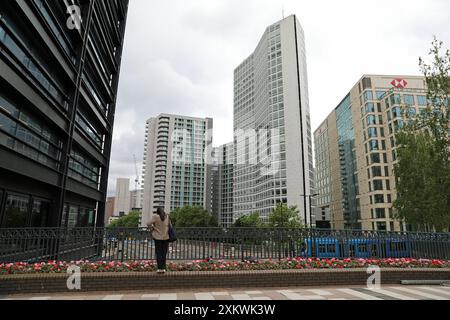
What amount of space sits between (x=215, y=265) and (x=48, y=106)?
12019 millimetres

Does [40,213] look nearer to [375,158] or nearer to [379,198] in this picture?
[379,198]

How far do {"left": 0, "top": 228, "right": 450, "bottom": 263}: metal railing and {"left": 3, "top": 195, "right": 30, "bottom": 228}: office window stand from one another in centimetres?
276

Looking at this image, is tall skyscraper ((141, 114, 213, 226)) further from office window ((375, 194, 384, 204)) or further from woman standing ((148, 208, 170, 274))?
woman standing ((148, 208, 170, 274))

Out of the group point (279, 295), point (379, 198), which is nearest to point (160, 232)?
point (279, 295)

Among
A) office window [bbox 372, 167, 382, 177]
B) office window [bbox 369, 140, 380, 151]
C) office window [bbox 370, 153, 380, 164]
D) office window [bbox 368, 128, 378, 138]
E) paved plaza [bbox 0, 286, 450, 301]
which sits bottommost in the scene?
paved plaza [bbox 0, 286, 450, 301]

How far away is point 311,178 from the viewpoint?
314ft

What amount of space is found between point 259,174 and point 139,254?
95131 mm

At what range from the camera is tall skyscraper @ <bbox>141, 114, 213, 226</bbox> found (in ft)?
499

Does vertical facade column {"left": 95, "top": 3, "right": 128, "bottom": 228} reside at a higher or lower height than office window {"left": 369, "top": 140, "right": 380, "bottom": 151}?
lower

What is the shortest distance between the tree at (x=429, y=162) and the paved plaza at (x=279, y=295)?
52.6ft

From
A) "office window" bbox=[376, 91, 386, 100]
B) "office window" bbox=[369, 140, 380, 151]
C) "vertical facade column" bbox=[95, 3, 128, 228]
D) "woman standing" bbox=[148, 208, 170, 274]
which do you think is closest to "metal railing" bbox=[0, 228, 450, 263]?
"woman standing" bbox=[148, 208, 170, 274]

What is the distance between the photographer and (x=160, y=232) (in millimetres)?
8562

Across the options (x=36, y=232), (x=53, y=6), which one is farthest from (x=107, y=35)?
(x=36, y=232)
